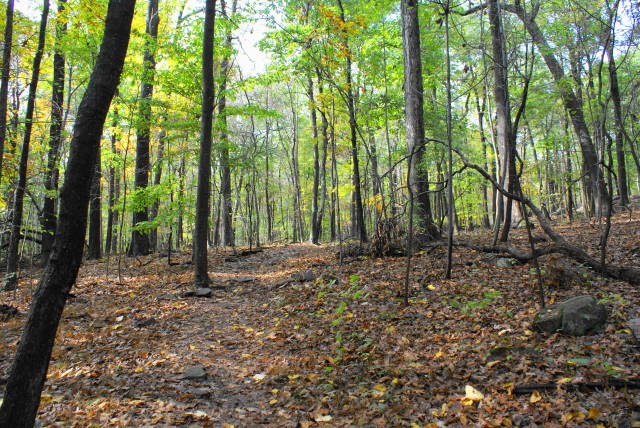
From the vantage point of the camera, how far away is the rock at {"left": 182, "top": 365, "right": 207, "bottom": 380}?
5.25 m

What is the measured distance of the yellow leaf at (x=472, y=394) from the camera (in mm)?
4102

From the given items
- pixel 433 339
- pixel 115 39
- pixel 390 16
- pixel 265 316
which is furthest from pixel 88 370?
pixel 390 16

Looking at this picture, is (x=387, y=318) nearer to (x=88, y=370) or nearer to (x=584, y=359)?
(x=584, y=359)

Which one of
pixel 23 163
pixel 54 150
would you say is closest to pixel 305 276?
pixel 23 163

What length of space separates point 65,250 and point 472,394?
4227mm

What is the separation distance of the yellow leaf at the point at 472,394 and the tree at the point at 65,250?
13.3ft

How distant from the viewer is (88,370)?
543cm

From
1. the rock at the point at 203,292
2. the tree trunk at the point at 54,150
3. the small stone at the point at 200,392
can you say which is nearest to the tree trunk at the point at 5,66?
the tree trunk at the point at 54,150

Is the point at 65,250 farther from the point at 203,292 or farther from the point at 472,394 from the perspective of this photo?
the point at 203,292

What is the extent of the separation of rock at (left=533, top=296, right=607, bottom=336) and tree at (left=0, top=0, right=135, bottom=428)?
5.53m

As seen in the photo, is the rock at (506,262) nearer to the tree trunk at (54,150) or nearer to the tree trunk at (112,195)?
the tree trunk at (112,195)

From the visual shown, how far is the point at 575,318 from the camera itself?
4992 millimetres

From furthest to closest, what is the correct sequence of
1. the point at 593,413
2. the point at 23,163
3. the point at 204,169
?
the point at 204,169 → the point at 23,163 → the point at 593,413

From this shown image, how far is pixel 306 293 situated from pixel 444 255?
341 cm
